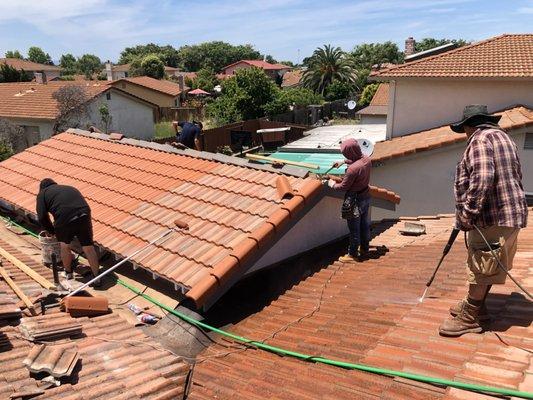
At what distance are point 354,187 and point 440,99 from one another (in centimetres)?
1091

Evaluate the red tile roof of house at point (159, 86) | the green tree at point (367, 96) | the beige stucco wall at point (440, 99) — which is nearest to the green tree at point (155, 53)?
the red tile roof of house at point (159, 86)

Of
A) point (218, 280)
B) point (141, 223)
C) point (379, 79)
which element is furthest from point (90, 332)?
point (379, 79)

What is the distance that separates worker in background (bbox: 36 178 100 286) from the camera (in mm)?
5992

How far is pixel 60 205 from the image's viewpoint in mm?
6016

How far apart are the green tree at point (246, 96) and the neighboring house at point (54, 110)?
643cm

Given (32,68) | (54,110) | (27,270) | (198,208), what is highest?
(32,68)

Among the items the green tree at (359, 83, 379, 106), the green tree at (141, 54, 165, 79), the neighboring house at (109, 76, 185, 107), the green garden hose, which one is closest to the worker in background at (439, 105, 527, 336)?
the green garden hose

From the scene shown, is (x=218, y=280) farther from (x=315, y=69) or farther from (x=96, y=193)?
(x=315, y=69)

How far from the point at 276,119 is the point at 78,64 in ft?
318

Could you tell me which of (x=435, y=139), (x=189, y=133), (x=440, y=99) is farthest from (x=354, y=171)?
(x=440, y=99)

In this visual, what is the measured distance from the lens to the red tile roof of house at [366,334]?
318 centimetres

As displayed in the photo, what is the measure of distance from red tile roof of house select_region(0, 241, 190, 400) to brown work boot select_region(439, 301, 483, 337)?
231 cm

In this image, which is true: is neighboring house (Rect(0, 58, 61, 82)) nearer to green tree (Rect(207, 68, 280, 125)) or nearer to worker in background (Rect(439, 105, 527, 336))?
green tree (Rect(207, 68, 280, 125))

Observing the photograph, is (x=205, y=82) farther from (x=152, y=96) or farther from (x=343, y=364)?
(x=343, y=364)
